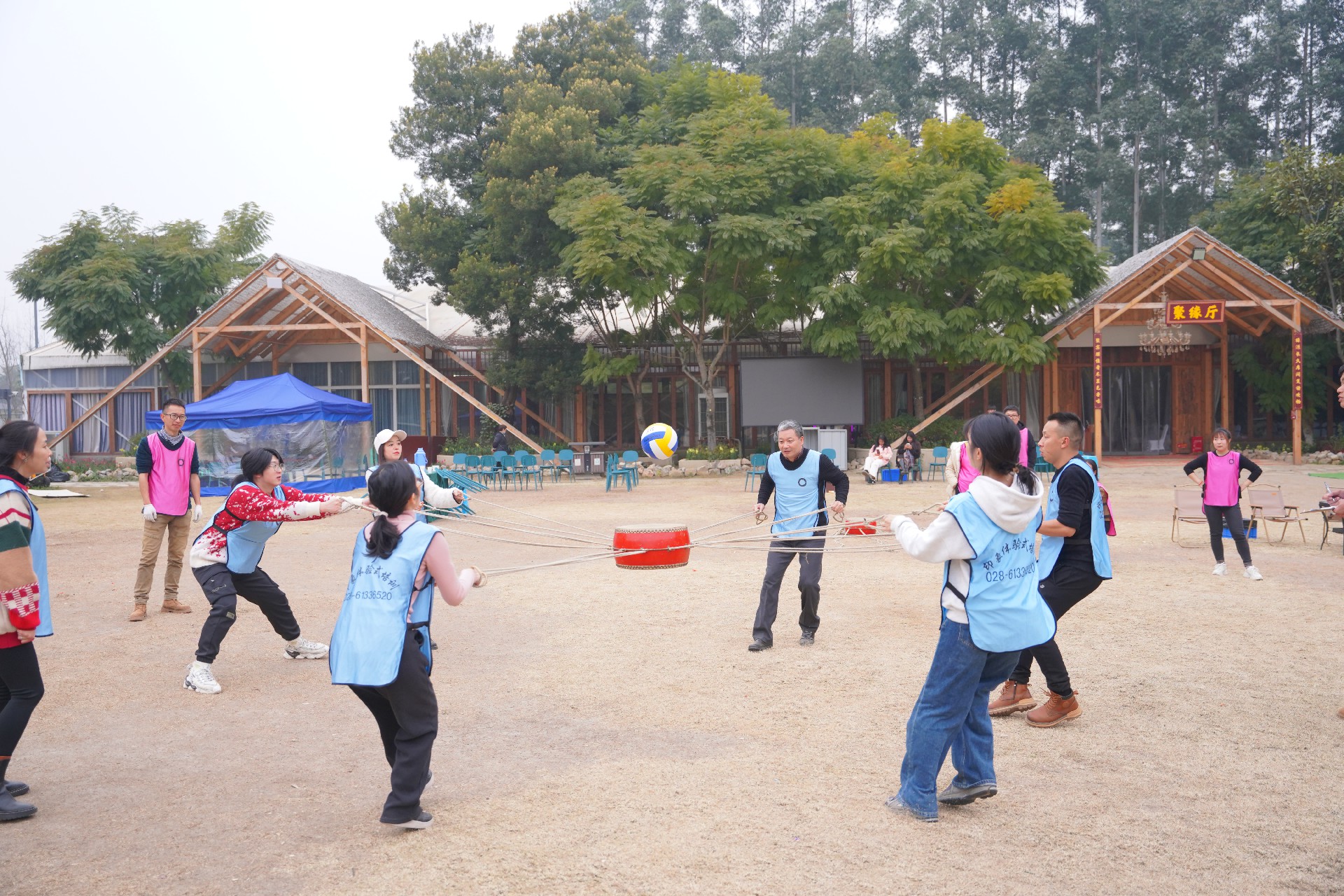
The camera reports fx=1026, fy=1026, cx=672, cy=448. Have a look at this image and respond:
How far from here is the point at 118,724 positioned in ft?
18.3

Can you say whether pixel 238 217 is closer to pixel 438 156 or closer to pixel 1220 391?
pixel 438 156

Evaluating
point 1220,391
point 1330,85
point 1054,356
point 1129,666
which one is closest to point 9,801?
point 1129,666

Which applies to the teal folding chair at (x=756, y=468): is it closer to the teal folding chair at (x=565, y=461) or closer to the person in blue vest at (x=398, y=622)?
the teal folding chair at (x=565, y=461)

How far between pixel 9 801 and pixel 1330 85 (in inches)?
2055

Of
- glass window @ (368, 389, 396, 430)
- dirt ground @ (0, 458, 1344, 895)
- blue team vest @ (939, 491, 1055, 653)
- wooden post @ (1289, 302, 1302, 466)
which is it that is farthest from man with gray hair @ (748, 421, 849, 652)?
glass window @ (368, 389, 396, 430)

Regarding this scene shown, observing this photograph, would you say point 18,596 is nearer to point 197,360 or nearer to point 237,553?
point 237,553

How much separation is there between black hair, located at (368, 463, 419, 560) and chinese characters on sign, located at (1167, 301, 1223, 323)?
2472 cm

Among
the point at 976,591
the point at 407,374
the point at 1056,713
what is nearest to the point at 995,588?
the point at 976,591

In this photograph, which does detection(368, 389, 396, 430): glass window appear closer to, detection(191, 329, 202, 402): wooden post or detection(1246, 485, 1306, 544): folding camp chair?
detection(191, 329, 202, 402): wooden post

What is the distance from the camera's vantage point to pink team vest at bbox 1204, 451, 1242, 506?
9375mm

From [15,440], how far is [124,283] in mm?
27776

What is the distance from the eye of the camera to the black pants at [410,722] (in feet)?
12.8

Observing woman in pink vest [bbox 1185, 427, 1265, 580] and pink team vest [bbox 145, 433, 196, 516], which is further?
woman in pink vest [bbox 1185, 427, 1265, 580]

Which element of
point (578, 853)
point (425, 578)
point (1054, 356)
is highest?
point (1054, 356)
